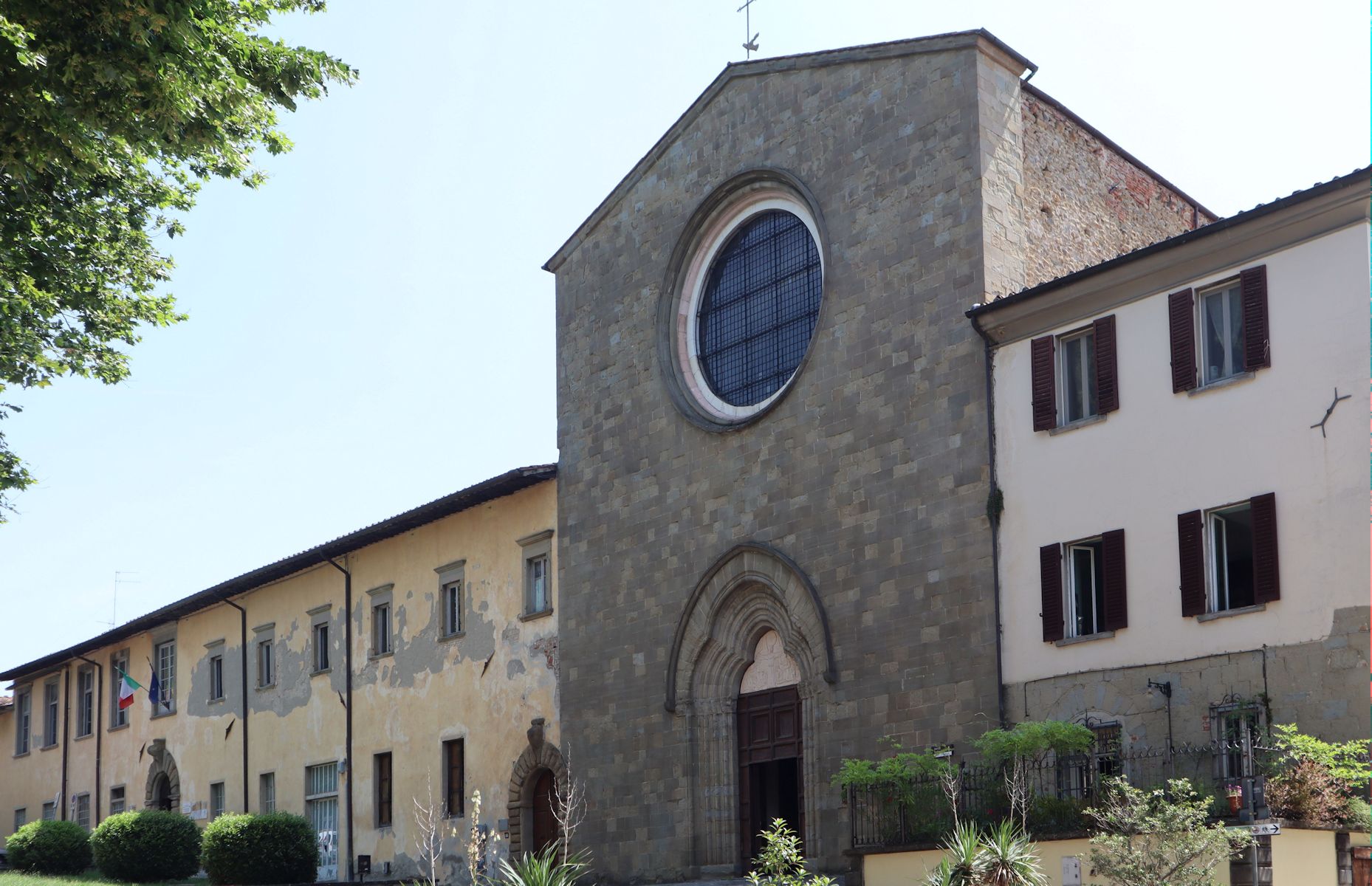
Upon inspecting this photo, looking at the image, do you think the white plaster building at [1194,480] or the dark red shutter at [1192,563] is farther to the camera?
the dark red shutter at [1192,563]

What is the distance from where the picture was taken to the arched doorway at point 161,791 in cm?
4151

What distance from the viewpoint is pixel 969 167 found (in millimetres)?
23125

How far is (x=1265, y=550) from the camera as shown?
1831 centimetres

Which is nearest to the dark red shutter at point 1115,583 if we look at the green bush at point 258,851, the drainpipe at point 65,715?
the green bush at point 258,851

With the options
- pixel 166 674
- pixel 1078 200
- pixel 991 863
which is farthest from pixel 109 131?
pixel 166 674

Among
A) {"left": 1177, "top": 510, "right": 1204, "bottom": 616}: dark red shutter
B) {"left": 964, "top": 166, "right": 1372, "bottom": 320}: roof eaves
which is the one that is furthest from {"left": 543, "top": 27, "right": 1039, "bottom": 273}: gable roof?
{"left": 1177, "top": 510, "right": 1204, "bottom": 616}: dark red shutter

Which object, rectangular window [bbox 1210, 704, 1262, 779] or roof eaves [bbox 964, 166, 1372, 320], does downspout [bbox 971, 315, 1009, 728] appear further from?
rectangular window [bbox 1210, 704, 1262, 779]

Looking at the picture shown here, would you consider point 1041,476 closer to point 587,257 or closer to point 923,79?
point 923,79

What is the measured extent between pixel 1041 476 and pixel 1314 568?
4046mm

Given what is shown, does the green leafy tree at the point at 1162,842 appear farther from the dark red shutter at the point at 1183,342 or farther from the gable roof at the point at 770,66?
the gable roof at the point at 770,66

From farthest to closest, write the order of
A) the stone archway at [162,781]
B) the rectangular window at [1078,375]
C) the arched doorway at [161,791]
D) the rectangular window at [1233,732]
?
the arched doorway at [161,791] → the stone archway at [162,781] → the rectangular window at [1078,375] → the rectangular window at [1233,732]

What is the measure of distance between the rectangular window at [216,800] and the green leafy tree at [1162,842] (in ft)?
88.3

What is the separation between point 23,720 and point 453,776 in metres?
24.8

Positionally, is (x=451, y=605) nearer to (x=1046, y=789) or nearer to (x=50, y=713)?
(x=1046, y=789)
